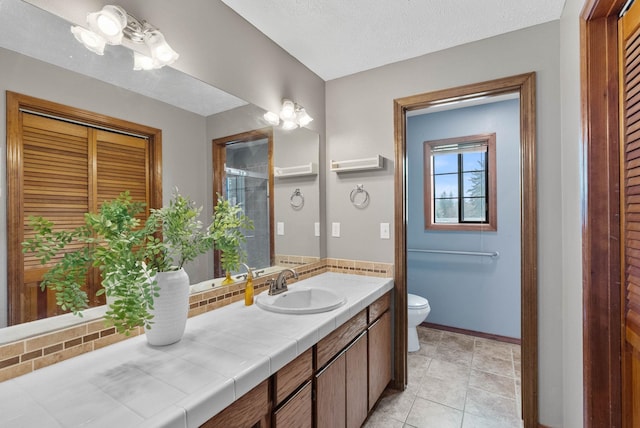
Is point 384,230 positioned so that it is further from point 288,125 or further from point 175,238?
point 175,238

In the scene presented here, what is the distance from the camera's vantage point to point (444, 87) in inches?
78.5

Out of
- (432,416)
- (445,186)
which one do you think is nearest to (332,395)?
(432,416)

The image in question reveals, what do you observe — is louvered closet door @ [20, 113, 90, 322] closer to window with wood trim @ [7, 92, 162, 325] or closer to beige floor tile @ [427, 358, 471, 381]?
window with wood trim @ [7, 92, 162, 325]

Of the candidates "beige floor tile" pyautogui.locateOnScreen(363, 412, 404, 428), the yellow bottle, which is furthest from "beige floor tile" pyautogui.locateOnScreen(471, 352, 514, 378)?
the yellow bottle

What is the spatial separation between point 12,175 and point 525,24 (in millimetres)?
2537

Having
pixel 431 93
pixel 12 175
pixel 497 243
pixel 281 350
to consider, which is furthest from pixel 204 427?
pixel 497 243

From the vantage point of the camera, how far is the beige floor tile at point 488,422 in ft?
5.85

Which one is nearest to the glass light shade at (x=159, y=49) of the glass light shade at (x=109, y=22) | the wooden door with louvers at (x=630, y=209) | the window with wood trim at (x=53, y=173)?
the glass light shade at (x=109, y=22)

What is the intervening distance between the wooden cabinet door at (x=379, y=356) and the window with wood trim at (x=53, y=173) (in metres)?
1.47

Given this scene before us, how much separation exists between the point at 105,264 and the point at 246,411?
0.65 meters

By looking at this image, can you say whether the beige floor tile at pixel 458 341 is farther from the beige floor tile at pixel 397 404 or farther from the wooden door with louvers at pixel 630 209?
the wooden door with louvers at pixel 630 209

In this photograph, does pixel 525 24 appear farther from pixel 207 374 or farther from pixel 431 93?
pixel 207 374

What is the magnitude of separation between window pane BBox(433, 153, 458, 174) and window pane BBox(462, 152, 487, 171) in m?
0.09

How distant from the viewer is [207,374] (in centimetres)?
87
